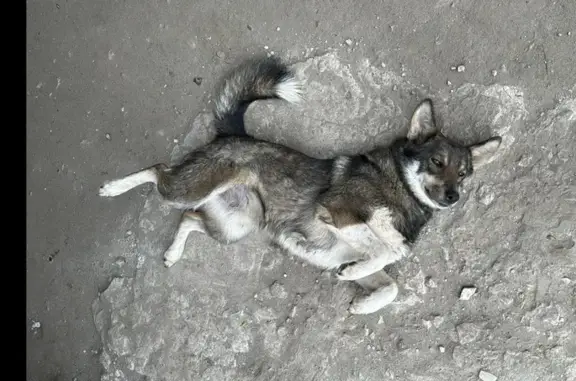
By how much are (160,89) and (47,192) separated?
1.41 metres

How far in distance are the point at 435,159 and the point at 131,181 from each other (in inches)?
89.8

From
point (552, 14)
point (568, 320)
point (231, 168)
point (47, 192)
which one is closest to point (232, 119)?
point (231, 168)

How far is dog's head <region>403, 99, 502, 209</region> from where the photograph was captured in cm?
350

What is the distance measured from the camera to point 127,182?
13.4ft

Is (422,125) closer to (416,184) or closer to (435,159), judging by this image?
(435,159)

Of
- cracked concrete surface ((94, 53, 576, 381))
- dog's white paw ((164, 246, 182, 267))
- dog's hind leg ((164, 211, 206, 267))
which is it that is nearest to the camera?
cracked concrete surface ((94, 53, 576, 381))

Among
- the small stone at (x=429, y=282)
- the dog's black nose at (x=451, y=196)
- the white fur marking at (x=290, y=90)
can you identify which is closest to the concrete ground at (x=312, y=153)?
the small stone at (x=429, y=282)

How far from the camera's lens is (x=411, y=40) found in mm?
3984

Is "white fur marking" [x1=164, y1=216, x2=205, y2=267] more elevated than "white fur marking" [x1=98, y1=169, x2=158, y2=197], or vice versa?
"white fur marking" [x1=98, y1=169, x2=158, y2=197]

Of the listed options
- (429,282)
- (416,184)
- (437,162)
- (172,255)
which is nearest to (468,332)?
(429,282)

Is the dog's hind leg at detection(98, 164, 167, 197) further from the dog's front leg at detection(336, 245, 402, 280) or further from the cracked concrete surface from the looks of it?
the dog's front leg at detection(336, 245, 402, 280)

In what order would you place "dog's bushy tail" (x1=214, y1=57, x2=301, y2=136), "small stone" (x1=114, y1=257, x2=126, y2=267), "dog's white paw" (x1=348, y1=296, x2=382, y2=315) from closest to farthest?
"dog's white paw" (x1=348, y1=296, x2=382, y2=315), "dog's bushy tail" (x1=214, y1=57, x2=301, y2=136), "small stone" (x1=114, y1=257, x2=126, y2=267)

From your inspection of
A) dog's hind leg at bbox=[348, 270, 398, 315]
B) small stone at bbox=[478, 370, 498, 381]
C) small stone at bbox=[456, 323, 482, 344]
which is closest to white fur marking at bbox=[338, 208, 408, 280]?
dog's hind leg at bbox=[348, 270, 398, 315]
